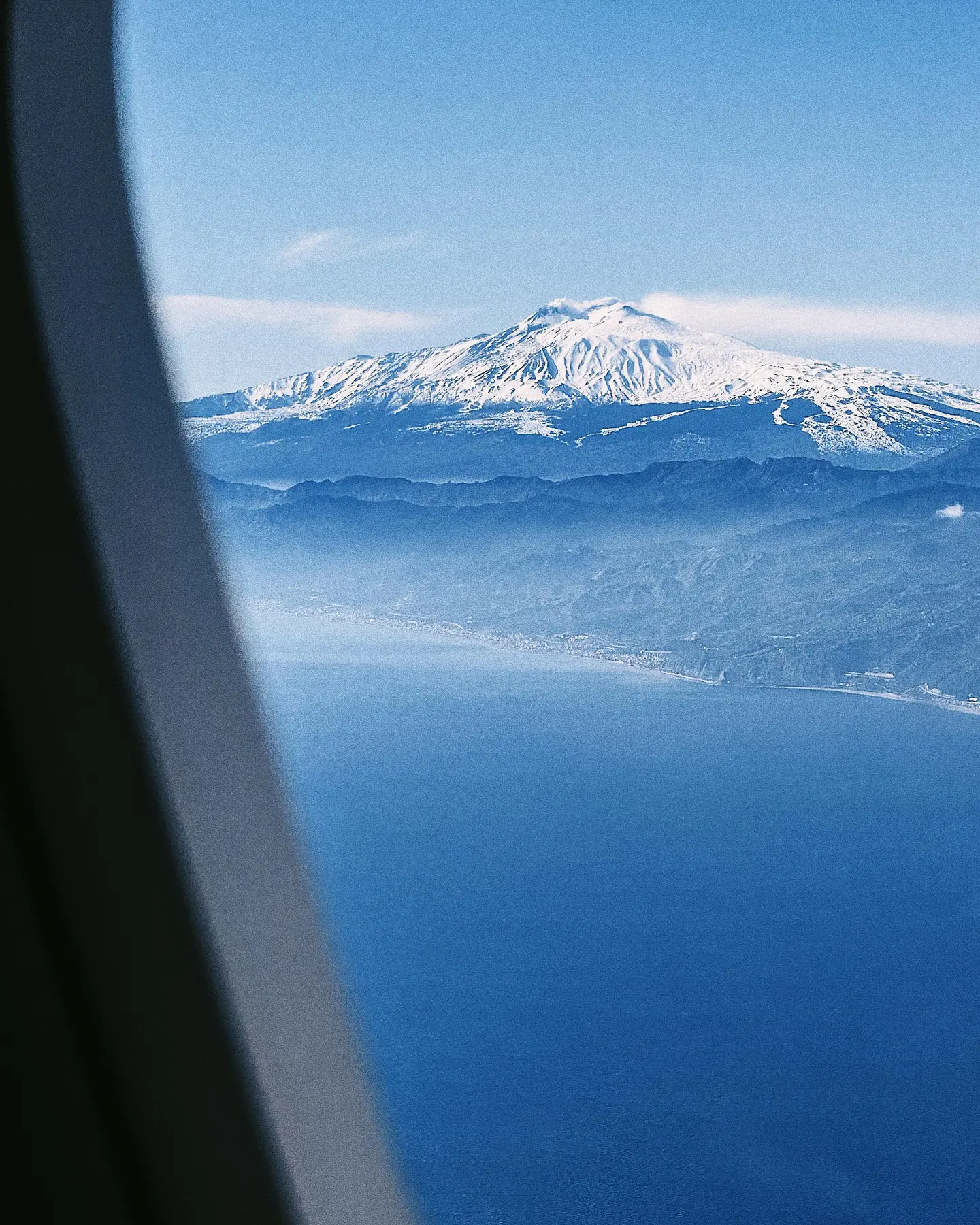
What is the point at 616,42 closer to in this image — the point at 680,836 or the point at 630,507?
the point at 630,507

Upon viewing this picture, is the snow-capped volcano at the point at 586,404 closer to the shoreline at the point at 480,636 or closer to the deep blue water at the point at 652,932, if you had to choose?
the shoreline at the point at 480,636

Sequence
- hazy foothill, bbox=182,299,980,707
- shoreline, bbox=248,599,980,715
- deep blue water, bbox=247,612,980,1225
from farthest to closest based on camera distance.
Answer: shoreline, bbox=248,599,980,715, hazy foothill, bbox=182,299,980,707, deep blue water, bbox=247,612,980,1225

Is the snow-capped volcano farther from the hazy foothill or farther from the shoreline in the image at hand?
the shoreline

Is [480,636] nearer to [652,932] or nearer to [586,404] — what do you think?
[586,404]

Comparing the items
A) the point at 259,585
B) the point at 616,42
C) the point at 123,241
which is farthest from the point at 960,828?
the point at 123,241

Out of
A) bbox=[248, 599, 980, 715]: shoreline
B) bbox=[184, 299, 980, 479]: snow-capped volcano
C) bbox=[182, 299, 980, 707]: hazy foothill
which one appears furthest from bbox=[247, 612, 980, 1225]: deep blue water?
bbox=[184, 299, 980, 479]: snow-capped volcano

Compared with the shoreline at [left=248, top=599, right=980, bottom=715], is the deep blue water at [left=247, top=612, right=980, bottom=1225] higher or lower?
lower
